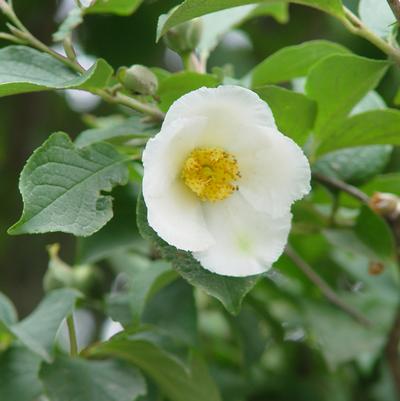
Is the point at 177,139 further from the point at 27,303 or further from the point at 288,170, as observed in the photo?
the point at 27,303

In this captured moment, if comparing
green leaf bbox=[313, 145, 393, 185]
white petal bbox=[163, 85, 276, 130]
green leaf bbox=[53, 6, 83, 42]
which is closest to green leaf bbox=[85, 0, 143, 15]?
green leaf bbox=[53, 6, 83, 42]

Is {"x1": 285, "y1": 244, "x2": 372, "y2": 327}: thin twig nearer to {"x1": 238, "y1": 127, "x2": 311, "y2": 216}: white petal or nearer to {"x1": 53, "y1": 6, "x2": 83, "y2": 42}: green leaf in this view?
{"x1": 238, "y1": 127, "x2": 311, "y2": 216}: white petal

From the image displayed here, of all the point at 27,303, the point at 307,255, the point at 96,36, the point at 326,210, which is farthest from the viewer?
the point at 96,36

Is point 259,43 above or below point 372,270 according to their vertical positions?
below

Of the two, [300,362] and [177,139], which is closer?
A: [177,139]

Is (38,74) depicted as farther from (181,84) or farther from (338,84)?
(338,84)

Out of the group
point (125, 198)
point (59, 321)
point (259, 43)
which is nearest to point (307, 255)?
point (125, 198)
